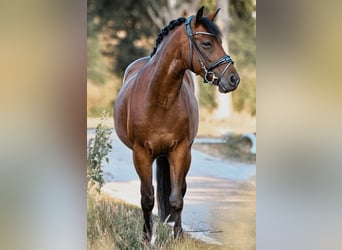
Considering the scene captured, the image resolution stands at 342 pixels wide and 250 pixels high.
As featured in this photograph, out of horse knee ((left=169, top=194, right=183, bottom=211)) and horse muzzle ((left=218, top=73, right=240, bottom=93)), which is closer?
horse muzzle ((left=218, top=73, right=240, bottom=93))

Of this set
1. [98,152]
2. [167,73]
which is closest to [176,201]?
[98,152]

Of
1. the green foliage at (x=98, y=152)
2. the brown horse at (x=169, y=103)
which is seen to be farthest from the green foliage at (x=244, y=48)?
the green foliage at (x=98, y=152)

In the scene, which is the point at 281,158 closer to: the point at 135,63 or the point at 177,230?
the point at 177,230

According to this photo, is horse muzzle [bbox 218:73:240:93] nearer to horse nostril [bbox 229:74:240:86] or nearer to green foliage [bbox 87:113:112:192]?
horse nostril [bbox 229:74:240:86]

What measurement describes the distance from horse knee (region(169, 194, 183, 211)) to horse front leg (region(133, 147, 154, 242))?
9cm

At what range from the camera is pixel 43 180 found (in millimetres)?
2201

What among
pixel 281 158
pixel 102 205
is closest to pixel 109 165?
pixel 102 205

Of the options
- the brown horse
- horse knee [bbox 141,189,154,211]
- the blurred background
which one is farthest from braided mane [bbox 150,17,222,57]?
horse knee [bbox 141,189,154,211]

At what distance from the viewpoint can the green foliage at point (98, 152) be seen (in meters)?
2.44

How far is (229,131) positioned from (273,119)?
30 cm

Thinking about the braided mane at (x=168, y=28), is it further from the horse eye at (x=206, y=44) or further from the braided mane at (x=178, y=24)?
the horse eye at (x=206, y=44)

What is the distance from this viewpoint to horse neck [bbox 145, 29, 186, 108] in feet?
7.53

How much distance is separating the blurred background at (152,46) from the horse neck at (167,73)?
16 centimetres

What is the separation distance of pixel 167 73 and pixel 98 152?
0.45 metres
